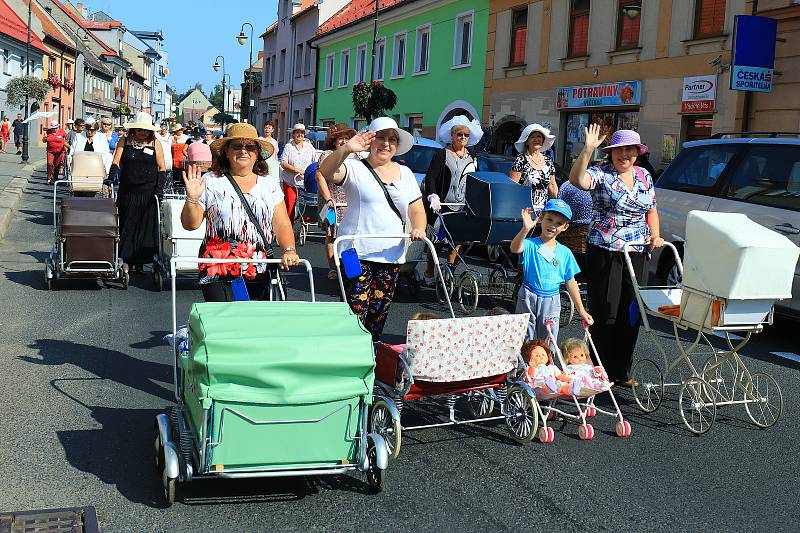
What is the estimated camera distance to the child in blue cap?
6.40 meters

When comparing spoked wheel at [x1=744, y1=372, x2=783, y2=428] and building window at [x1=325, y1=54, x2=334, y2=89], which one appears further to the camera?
building window at [x1=325, y1=54, x2=334, y2=89]

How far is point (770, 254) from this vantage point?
18.3 feet

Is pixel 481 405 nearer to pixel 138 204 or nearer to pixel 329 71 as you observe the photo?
pixel 138 204

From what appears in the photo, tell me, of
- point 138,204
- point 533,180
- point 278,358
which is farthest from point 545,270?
point 138,204

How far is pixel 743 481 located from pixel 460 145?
20.5 feet

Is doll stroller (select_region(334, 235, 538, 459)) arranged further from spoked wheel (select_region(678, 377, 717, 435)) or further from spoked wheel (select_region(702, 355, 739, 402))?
spoked wheel (select_region(702, 355, 739, 402))

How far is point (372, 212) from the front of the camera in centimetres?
643

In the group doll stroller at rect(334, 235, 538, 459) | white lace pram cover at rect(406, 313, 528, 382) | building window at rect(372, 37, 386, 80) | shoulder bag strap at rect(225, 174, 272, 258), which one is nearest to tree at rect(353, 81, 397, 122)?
building window at rect(372, 37, 386, 80)

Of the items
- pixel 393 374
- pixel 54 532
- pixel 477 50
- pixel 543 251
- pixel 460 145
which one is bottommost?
pixel 54 532

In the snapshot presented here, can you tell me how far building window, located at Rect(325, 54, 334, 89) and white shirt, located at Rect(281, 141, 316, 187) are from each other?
1394 inches

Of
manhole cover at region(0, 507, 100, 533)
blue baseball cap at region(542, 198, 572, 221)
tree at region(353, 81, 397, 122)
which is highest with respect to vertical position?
tree at region(353, 81, 397, 122)

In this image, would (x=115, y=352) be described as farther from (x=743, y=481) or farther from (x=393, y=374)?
(x=743, y=481)

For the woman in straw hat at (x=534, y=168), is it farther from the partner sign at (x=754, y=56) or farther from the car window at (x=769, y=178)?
the partner sign at (x=754, y=56)

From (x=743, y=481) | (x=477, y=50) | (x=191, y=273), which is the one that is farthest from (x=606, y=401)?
(x=477, y=50)
